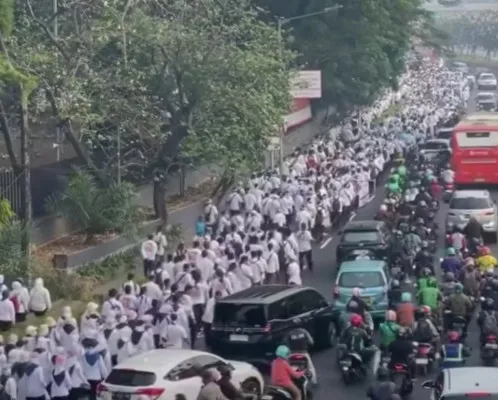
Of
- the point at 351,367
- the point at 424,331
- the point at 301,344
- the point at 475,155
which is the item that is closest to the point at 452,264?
the point at 424,331

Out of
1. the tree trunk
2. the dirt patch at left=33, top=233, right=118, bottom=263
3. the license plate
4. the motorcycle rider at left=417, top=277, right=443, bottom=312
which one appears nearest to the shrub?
the dirt patch at left=33, top=233, right=118, bottom=263

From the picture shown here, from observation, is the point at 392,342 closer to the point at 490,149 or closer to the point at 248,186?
the point at 248,186

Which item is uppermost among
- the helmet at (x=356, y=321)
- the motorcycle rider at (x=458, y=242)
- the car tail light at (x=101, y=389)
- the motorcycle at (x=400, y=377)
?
the car tail light at (x=101, y=389)

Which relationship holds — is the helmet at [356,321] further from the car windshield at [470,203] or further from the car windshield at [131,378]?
the car windshield at [470,203]

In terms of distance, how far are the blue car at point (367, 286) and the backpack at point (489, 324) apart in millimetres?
2808

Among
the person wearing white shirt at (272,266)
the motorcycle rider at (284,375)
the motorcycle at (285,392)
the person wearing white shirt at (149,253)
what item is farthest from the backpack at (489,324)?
the person wearing white shirt at (149,253)

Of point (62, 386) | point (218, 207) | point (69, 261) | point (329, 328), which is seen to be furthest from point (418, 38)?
point (62, 386)

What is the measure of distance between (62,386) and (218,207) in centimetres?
1815

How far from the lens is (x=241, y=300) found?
25.7m

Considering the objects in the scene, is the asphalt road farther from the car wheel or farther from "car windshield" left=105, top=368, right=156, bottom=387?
"car windshield" left=105, top=368, right=156, bottom=387

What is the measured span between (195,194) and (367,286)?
1630cm

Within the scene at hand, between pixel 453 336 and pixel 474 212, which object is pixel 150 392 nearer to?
pixel 453 336

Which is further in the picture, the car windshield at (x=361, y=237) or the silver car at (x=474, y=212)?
the silver car at (x=474, y=212)

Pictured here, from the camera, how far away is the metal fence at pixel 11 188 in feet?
110
